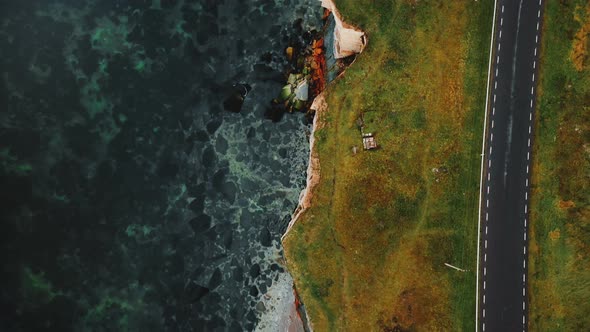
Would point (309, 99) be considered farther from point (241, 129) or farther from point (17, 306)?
point (17, 306)

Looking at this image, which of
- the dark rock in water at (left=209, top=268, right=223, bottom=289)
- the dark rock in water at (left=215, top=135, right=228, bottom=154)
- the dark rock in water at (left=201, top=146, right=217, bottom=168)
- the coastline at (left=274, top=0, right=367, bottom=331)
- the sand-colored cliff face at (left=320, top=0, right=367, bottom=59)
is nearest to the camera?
the coastline at (left=274, top=0, right=367, bottom=331)

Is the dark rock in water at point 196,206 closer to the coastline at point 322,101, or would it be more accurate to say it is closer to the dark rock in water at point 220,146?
the dark rock in water at point 220,146

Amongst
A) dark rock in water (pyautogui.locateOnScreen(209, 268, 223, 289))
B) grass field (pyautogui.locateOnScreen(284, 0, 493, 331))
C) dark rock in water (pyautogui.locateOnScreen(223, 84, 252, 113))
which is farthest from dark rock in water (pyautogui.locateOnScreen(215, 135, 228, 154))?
dark rock in water (pyautogui.locateOnScreen(209, 268, 223, 289))

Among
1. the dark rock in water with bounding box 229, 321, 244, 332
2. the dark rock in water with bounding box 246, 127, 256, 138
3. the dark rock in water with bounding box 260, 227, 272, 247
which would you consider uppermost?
the dark rock in water with bounding box 246, 127, 256, 138

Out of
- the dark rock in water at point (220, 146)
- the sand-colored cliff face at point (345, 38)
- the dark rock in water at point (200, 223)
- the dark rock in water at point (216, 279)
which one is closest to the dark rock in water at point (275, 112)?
the dark rock in water at point (220, 146)

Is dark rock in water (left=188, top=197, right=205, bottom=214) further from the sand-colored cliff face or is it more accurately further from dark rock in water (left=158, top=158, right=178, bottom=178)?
the sand-colored cliff face

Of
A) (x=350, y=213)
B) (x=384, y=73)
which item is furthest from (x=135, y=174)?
(x=384, y=73)
